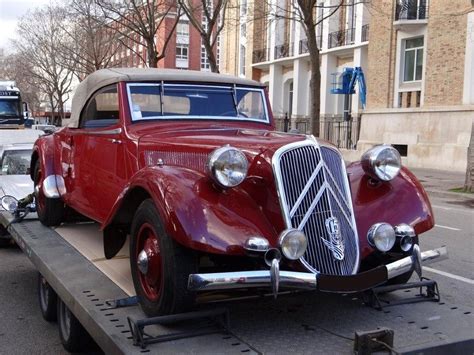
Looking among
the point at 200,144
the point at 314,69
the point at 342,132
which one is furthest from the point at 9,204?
the point at 342,132

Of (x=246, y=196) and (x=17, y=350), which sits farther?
(x=17, y=350)

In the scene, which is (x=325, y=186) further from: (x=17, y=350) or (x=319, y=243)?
(x=17, y=350)

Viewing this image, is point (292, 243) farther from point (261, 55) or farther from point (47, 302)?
point (261, 55)

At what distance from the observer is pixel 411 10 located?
1021 inches

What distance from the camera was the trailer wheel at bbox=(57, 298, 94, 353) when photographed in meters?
4.29

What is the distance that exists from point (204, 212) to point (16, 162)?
7838 mm

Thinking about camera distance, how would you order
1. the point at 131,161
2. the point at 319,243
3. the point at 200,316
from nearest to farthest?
1. the point at 200,316
2. the point at 319,243
3. the point at 131,161

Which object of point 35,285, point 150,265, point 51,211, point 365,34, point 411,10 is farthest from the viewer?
point 365,34

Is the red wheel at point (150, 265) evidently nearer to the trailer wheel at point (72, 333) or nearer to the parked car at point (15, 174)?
the trailer wheel at point (72, 333)

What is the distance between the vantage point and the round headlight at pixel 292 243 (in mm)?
3260

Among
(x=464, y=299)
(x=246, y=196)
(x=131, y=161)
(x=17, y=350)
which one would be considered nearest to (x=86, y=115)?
(x=131, y=161)

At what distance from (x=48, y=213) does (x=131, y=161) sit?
7.04 feet

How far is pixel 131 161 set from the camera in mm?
4508

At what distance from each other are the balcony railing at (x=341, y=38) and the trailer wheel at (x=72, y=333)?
98.4 feet
